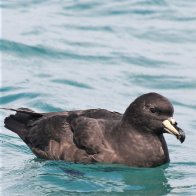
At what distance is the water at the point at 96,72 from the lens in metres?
10.8

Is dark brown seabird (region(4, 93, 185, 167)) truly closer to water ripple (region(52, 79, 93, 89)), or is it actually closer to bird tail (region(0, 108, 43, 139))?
bird tail (region(0, 108, 43, 139))

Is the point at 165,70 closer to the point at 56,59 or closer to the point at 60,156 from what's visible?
the point at 56,59

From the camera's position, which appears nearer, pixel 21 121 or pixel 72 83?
pixel 21 121

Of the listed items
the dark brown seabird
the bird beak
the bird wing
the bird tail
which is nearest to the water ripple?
the bird tail

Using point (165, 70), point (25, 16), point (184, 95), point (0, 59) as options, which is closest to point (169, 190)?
point (184, 95)

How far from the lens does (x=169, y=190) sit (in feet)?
34.6

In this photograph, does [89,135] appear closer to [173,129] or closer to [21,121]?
[173,129]

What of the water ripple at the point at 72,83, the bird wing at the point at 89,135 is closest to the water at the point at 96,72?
the water ripple at the point at 72,83

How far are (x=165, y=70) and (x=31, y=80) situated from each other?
2.42 metres

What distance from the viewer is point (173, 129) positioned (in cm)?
1068

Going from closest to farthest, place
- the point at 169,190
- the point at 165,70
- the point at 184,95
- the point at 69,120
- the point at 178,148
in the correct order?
the point at 169,190 → the point at 69,120 → the point at 178,148 → the point at 184,95 → the point at 165,70

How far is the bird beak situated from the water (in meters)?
0.55

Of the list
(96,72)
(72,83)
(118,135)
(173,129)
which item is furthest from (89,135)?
(96,72)

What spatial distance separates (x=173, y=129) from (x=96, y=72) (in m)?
5.56
